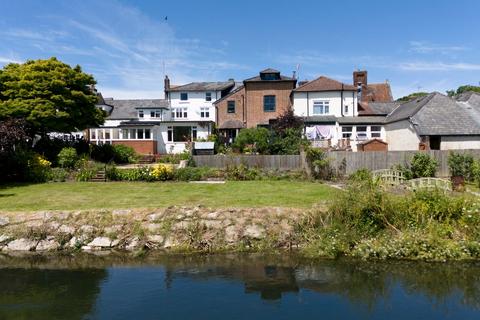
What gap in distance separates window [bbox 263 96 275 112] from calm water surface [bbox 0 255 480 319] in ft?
115

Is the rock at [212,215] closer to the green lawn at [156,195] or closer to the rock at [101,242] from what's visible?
the green lawn at [156,195]

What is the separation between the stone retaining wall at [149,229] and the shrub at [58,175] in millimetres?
9752

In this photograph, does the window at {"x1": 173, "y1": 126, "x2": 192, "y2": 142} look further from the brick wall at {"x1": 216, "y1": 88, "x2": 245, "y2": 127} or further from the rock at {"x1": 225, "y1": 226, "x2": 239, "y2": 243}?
the rock at {"x1": 225, "y1": 226, "x2": 239, "y2": 243}

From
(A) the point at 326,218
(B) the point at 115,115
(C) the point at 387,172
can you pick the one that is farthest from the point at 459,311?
(B) the point at 115,115

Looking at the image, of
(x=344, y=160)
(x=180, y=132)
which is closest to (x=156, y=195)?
(x=344, y=160)

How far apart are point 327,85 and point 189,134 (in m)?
16.1

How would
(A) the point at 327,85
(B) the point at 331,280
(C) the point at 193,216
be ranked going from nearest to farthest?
(B) the point at 331,280 → (C) the point at 193,216 → (A) the point at 327,85

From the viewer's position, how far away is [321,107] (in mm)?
44531

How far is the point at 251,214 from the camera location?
15.5 meters

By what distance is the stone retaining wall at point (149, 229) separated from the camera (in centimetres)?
1449

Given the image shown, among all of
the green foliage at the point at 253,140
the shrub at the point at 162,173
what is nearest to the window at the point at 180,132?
the green foliage at the point at 253,140

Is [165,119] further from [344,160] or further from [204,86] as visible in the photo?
[344,160]

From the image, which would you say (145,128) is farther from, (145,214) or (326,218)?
(326,218)

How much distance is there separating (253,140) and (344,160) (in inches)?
372
